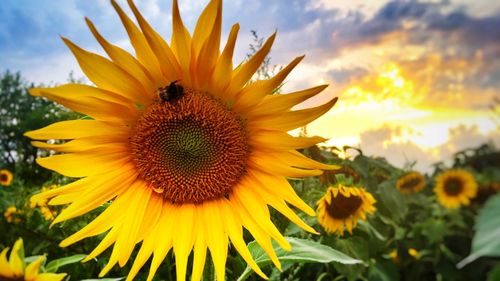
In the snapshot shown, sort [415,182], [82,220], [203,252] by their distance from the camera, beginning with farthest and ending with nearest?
[415,182]
[82,220]
[203,252]

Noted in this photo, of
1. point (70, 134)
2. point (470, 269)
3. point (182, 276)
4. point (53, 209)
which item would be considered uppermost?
point (70, 134)

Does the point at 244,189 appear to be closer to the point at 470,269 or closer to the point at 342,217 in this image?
the point at 342,217

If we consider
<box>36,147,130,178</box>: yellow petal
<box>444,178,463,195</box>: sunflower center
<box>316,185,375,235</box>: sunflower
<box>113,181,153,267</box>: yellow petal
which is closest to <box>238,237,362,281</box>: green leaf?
<box>113,181,153,267</box>: yellow petal

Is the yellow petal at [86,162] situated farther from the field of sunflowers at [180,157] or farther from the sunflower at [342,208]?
the sunflower at [342,208]

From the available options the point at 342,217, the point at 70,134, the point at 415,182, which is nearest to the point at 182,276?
the point at 70,134

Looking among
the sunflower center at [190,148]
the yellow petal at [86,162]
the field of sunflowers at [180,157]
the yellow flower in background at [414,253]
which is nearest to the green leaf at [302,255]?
the field of sunflowers at [180,157]

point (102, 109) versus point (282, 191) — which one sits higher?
point (102, 109)

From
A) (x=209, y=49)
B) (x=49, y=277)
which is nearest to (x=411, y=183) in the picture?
(x=209, y=49)
